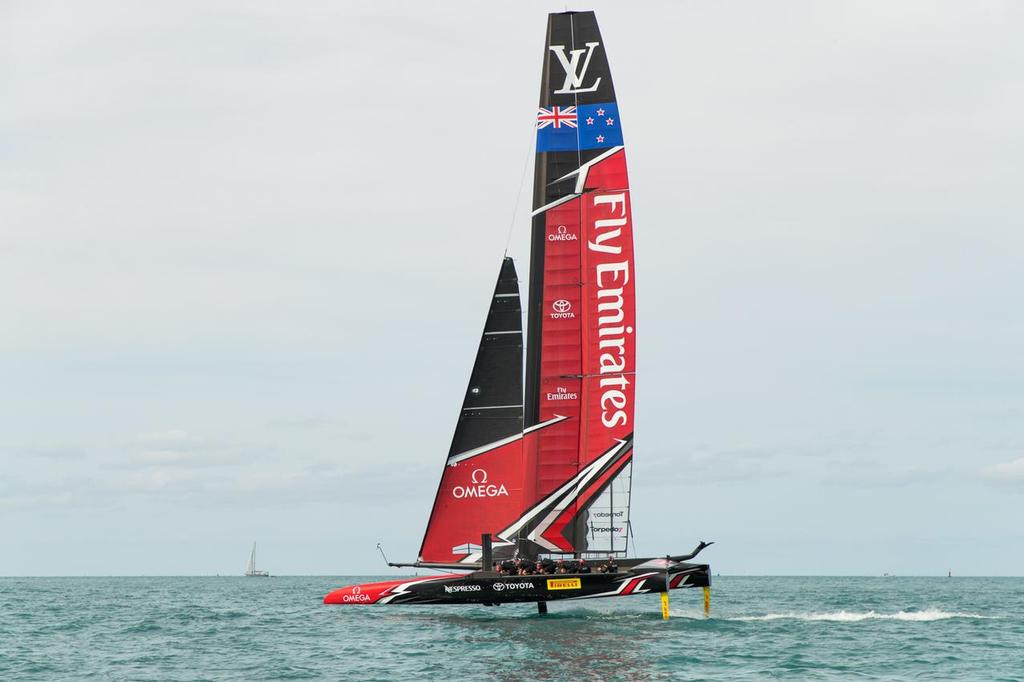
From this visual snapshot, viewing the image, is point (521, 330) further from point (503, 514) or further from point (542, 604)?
point (542, 604)

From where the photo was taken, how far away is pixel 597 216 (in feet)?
115

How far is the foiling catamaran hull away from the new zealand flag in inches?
471

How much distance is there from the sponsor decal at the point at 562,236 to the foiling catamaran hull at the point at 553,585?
9.27 metres

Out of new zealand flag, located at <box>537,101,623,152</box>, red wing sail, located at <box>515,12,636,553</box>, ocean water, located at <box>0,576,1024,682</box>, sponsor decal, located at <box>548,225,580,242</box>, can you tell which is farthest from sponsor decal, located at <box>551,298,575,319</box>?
ocean water, located at <box>0,576,1024,682</box>

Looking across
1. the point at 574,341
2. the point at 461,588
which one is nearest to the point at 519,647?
the point at 461,588

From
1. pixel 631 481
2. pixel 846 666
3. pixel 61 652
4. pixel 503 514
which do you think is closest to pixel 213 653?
pixel 61 652

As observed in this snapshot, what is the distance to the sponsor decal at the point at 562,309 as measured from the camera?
34656 mm

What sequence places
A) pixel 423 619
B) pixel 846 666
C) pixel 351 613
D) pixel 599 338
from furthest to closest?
pixel 351 613, pixel 423 619, pixel 599 338, pixel 846 666

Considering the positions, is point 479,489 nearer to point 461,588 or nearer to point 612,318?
point 461,588

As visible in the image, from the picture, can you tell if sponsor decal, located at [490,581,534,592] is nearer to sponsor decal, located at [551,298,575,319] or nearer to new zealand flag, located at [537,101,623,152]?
sponsor decal, located at [551,298,575,319]

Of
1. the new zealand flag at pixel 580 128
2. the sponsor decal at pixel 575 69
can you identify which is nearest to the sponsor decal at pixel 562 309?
the new zealand flag at pixel 580 128

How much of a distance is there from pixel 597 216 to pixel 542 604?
37.5 feet

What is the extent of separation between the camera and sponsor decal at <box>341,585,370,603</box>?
35.0m

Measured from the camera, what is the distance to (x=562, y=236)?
114 ft
